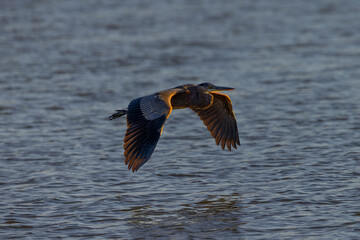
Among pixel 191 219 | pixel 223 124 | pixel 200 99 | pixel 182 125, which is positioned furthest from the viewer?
pixel 182 125

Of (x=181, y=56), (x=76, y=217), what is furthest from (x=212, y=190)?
(x=181, y=56)

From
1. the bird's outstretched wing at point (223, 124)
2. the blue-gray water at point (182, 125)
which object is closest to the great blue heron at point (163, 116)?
the bird's outstretched wing at point (223, 124)

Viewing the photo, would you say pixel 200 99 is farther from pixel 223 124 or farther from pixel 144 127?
pixel 144 127

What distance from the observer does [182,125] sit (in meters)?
11.2

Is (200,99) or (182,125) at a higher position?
(200,99)

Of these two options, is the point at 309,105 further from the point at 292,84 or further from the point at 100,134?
the point at 100,134

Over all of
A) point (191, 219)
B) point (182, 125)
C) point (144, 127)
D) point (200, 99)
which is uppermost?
point (200, 99)

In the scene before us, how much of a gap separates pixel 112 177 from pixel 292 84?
18.4 ft

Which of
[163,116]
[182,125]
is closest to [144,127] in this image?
[163,116]

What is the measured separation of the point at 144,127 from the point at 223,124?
1835 mm

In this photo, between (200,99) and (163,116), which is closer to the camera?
(163,116)

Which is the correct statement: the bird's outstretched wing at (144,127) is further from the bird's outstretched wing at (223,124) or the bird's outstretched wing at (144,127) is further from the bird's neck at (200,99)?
the bird's outstretched wing at (223,124)

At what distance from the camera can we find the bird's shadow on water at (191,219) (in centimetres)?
704

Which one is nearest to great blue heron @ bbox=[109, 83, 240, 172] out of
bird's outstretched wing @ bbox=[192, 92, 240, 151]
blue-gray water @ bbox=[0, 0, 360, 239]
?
bird's outstretched wing @ bbox=[192, 92, 240, 151]
